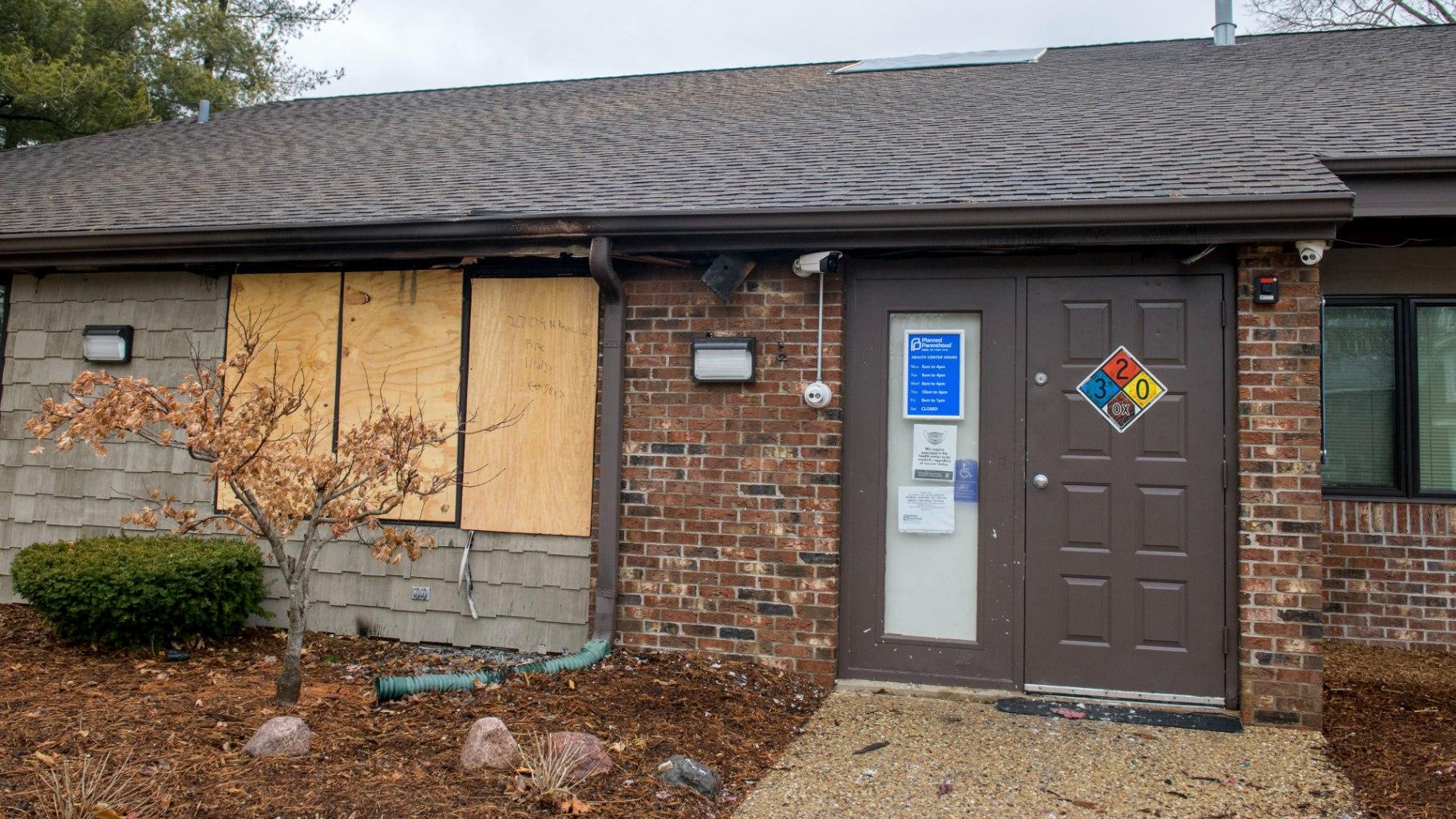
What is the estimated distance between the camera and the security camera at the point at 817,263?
16.0ft

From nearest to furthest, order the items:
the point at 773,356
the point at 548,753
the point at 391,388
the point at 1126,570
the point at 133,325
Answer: the point at 548,753, the point at 1126,570, the point at 773,356, the point at 391,388, the point at 133,325

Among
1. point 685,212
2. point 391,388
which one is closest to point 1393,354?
point 685,212

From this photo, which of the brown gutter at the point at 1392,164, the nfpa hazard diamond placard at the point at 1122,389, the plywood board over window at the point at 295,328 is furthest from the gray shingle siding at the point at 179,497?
the brown gutter at the point at 1392,164

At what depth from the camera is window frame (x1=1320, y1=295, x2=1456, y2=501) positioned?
5.80 meters

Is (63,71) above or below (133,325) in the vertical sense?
above

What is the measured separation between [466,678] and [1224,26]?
7.75 meters

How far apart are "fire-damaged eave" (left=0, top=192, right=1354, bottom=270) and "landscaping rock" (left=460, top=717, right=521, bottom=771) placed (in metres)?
2.48

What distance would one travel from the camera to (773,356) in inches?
200

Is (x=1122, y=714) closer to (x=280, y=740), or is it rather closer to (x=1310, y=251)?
(x=1310, y=251)

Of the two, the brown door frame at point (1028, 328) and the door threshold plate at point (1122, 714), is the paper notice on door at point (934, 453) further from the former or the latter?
the door threshold plate at point (1122, 714)

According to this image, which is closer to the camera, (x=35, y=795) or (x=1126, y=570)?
(x=35, y=795)

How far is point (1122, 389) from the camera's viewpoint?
475 cm

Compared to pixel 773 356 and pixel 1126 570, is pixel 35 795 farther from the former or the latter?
pixel 1126 570

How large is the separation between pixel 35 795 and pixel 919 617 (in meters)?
3.66
